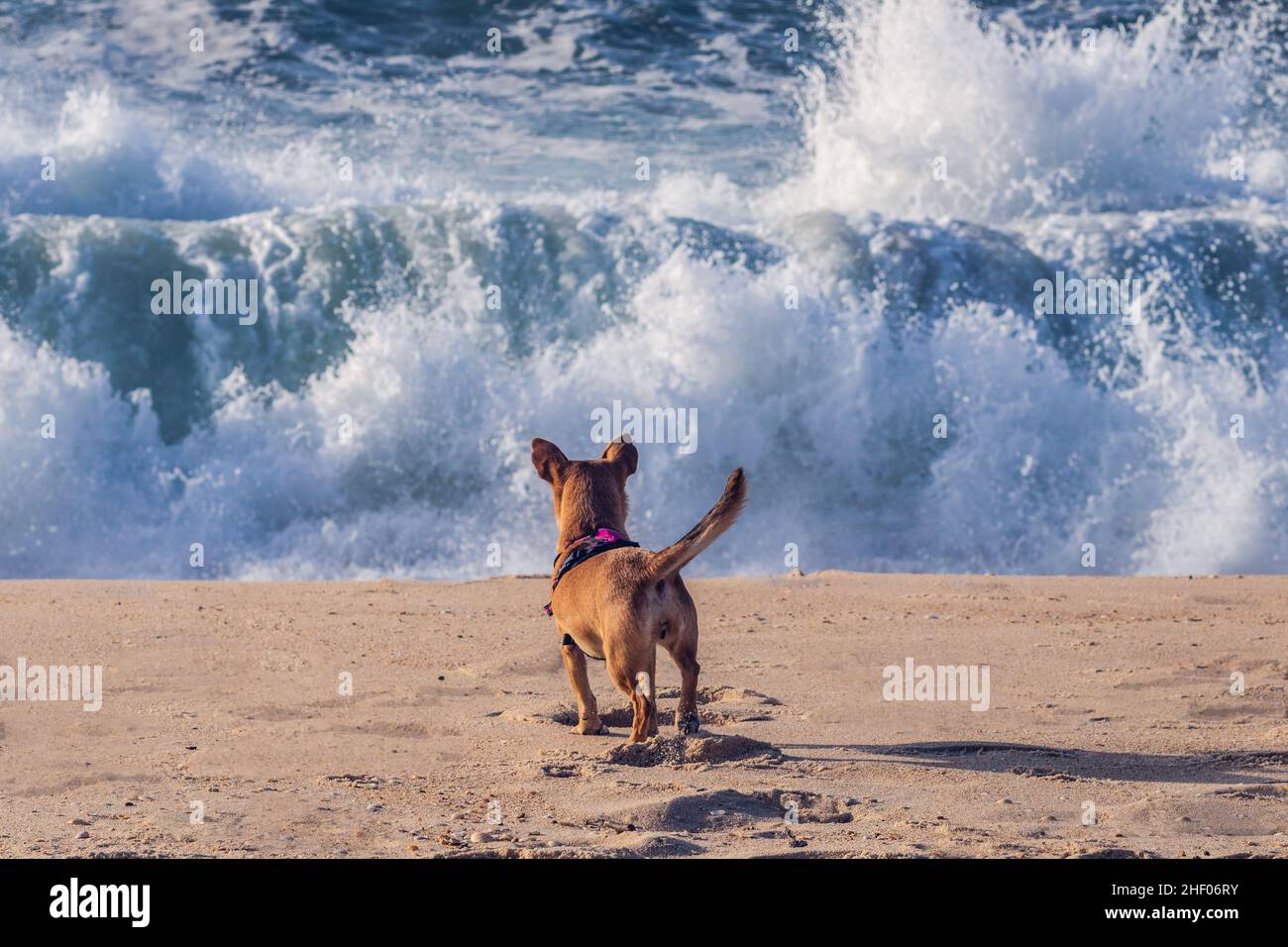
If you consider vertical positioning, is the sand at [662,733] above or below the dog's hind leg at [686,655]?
below

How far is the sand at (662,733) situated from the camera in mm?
4094

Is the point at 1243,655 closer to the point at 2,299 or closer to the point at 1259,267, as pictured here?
the point at 1259,267

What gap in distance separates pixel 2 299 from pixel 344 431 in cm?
369

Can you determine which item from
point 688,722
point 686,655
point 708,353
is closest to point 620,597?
point 686,655

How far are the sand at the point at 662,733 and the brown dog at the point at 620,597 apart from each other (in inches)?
7.6

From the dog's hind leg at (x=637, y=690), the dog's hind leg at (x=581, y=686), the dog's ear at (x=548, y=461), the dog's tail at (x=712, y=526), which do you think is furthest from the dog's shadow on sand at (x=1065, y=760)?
the dog's ear at (x=548, y=461)

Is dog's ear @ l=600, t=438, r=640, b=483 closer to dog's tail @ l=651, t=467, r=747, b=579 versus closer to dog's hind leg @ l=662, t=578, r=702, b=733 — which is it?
dog's hind leg @ l=662, t=578, r=702, b=733

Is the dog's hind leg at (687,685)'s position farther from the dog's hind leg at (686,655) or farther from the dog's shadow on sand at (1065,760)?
the dog's shadow on sand at (1065,760)

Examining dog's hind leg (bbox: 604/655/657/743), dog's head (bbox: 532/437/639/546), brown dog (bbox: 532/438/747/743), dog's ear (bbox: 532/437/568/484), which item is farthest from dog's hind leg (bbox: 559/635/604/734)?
dog's ear (bbox: 532/437/568/484)

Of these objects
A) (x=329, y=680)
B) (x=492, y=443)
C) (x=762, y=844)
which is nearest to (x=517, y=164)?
(x=492, y=443)

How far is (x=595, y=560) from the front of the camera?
5.14 metres

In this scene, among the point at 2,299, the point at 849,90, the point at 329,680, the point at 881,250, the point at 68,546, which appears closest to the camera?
the point at 329,680

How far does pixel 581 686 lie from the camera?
5324 mm

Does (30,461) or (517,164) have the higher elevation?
(517,164)
